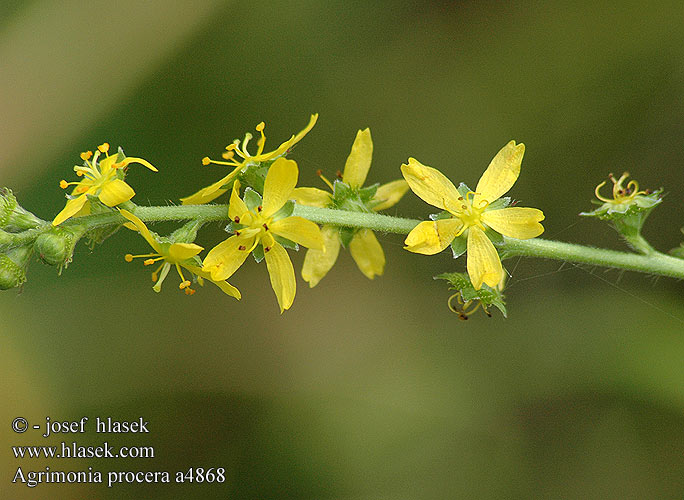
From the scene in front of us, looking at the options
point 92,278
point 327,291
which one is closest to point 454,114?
point 327,291

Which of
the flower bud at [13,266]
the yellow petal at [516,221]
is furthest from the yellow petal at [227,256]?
the yellow petal at [516,221]

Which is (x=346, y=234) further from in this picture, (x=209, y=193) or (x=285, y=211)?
(x=209, y=193)

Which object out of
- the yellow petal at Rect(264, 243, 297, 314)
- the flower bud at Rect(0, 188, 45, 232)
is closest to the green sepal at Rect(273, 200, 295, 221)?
the yellow petal at Rect(264, 243, 297, 314)

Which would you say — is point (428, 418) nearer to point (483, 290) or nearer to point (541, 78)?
point (483, 290)

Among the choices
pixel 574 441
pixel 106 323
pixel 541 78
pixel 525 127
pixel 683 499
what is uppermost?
pixel 541 78

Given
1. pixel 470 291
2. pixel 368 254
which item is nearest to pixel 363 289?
pixel 368 254

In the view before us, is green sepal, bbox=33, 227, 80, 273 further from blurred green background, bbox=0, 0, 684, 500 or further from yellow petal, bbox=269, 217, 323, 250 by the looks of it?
blurred green background, bbox=0, 0, 684, 500

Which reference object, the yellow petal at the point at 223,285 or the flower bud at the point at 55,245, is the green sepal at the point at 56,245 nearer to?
the flower bud at the point at 55,245
